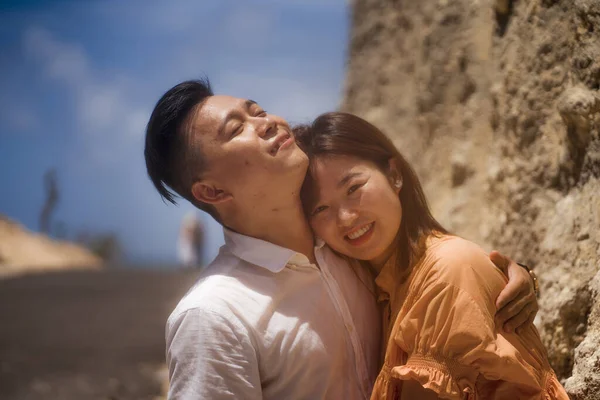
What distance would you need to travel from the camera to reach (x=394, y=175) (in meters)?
2.63

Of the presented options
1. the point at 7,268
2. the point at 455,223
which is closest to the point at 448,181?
the point at 455,223

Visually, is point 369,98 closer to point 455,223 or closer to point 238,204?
point 455,223

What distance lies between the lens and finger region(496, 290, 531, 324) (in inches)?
85.5

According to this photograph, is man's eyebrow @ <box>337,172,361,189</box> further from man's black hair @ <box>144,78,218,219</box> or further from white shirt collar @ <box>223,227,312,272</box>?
man's black hair @ <box>144,78,218,219</box>

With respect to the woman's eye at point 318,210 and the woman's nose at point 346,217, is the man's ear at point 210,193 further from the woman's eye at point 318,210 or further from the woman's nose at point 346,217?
the woman's nose at point 346,217

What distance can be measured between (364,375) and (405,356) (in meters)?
0.28

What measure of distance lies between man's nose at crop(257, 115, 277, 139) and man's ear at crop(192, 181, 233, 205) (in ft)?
0.87

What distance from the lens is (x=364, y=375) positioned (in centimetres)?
245

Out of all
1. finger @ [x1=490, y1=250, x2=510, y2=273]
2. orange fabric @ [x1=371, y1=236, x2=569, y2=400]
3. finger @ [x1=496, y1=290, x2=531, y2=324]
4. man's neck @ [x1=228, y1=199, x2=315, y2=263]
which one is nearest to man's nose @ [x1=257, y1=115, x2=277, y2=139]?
man's neck @ [x1=228, y1=199, x2=315, y2=263]

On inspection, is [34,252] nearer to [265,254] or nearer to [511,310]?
[265,254]

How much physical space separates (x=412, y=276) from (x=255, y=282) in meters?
0.57

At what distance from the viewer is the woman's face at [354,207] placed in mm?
2424

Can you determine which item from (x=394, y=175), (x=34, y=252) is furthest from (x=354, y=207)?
(x=34, y=252)

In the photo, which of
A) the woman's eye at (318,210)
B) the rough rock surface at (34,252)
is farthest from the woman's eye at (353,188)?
the rough rock surface at (34,252)
